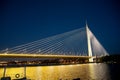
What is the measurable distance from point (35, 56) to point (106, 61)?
38.3 metres

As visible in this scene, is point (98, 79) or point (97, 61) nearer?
point (98, 79)

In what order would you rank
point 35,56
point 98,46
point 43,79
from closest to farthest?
point 43,79 < point 35,56 < point 98,46

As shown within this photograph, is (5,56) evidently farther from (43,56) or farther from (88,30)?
(88,30)

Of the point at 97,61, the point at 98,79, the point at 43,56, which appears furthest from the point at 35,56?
the point at 97,61

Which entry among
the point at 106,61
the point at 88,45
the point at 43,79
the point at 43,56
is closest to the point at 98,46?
the point at 88,45

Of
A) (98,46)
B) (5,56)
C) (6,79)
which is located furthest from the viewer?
(98,46)

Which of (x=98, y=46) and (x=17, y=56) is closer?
(x=17, y=56)

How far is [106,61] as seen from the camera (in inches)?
2852

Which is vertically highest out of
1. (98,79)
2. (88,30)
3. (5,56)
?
(88,30)

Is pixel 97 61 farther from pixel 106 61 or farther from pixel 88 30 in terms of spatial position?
pixel 88 30

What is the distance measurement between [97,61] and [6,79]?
57.0 metres

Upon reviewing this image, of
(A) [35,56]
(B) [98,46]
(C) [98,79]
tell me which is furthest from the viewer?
(B) [98,46]

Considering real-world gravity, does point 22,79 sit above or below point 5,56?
below

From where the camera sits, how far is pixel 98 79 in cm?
2198
